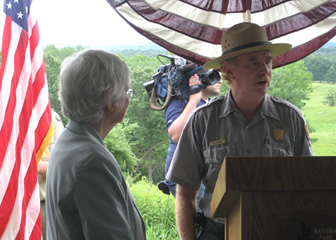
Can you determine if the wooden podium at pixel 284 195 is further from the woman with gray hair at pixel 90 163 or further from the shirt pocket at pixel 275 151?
the shirt pocket at pixel 275 151

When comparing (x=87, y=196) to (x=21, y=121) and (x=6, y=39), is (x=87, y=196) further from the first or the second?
(x=6, y=39)

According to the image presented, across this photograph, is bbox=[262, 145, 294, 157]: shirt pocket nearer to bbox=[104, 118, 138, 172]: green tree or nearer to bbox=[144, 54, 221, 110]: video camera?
bbox=[144, 54, 221, 110]: video camera

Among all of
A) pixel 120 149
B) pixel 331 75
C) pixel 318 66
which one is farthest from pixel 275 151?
pixel 120 149

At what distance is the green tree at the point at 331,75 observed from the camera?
5758 millimetres

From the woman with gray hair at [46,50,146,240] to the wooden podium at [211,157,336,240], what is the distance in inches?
20.1

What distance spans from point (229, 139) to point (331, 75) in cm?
424

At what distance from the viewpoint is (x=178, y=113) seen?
333 cm

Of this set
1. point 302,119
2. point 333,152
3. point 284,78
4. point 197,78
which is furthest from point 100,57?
point 284,78

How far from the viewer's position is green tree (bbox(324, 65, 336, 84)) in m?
5.76

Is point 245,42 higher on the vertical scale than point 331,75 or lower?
higher

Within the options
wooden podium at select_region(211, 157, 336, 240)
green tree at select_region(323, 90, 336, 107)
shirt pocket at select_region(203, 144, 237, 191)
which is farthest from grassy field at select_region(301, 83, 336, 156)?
wooden podium at select_region(211, 157, 336, 240)

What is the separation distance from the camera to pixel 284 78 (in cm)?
638

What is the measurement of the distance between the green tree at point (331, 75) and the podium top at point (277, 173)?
526 cm

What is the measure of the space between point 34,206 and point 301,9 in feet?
6.71
